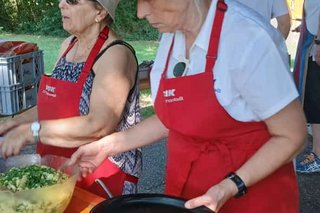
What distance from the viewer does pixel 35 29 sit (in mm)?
13836

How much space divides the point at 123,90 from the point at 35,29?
12.5 meters

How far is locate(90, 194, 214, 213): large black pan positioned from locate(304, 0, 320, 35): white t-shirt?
2756 millimetres

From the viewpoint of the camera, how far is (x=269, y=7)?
135 inches

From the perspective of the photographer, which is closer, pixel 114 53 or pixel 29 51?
pixel 114 53

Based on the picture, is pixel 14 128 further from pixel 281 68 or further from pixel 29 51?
pixel 29 51

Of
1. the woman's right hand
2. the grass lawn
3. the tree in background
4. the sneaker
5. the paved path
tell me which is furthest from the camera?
the tree in background

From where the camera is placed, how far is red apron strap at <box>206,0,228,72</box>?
1.47 m

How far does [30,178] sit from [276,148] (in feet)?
2.30

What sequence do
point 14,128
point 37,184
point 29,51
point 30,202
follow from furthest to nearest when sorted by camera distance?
point 29,51
point 14,128
point 37,184
point 30,202

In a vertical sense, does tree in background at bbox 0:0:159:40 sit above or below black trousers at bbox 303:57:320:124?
below

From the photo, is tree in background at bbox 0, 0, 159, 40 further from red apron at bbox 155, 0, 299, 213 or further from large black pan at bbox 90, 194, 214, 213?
large black pan at bbox 90, 194, 214, 213

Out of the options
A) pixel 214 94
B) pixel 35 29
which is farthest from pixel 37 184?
pixel 35 29

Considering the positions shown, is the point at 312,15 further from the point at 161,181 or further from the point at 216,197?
the point at 216,197

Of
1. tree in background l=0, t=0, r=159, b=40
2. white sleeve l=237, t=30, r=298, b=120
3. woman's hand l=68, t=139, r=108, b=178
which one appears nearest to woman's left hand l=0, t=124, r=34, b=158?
woman's hand l=68, t=139, r=108, b=178
